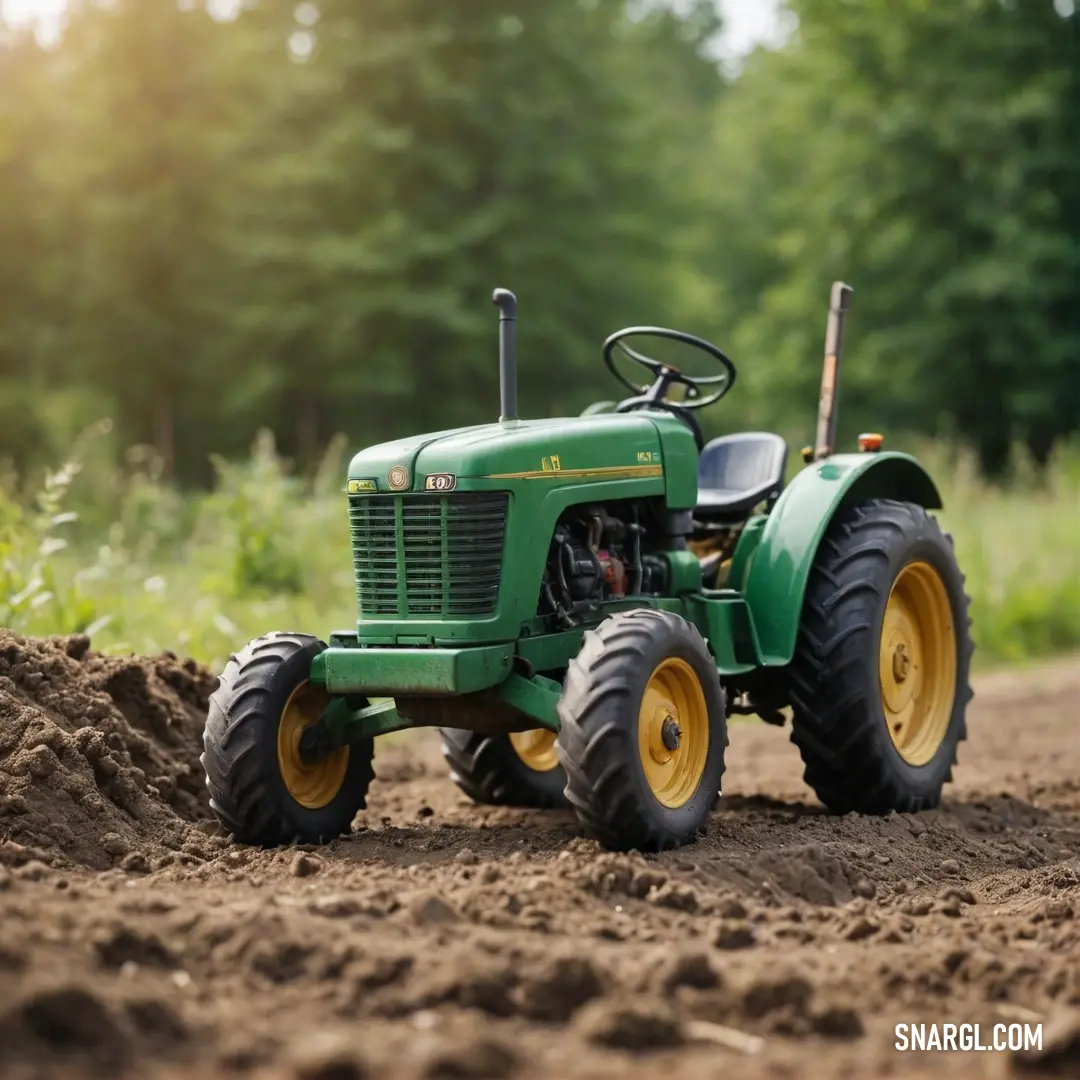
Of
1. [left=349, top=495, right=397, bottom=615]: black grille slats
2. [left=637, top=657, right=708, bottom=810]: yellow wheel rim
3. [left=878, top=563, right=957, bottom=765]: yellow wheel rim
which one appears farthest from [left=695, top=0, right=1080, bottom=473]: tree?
[left=349, top=495, right=397, bottom=615]: black grille slats

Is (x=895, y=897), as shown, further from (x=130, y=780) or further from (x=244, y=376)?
(x=244, y=376)

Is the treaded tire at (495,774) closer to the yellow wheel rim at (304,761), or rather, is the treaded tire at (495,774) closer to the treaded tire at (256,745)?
the yellow wheel rim at (304,761)

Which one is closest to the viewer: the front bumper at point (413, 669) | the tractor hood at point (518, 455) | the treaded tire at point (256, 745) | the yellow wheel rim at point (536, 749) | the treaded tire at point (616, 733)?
the treaded tire at point (616, 733)

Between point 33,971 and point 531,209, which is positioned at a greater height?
point 531,209

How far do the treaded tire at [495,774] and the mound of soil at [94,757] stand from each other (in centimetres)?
116

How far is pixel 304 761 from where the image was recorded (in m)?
6.01

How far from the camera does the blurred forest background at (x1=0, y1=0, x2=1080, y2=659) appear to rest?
24234 mm

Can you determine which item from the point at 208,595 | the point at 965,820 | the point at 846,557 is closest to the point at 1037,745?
the point at 965,820

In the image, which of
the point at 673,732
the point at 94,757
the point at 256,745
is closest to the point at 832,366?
the point at 673,732

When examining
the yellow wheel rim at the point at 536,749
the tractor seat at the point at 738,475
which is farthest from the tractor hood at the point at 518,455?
the yellow wheel rim at the point at 536,749

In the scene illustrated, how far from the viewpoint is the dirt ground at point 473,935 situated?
3.46 meters

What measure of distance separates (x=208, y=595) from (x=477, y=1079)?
8.20 metres

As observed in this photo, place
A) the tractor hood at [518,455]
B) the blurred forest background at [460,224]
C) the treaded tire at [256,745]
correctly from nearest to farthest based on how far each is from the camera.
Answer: the tractor hood at [518,455]
the treaded tire at [256,745]
the blurred forest background at [460,224]

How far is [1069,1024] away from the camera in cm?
358
